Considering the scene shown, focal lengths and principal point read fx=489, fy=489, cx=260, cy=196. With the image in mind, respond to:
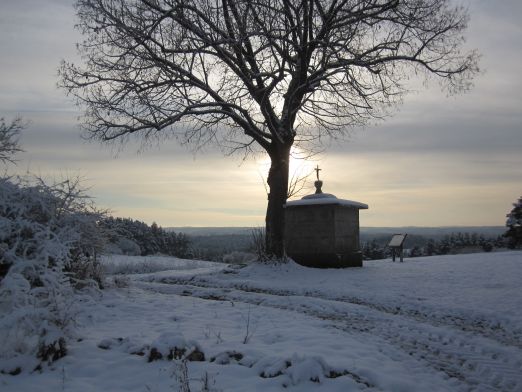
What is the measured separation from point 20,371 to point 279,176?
42.1 feet

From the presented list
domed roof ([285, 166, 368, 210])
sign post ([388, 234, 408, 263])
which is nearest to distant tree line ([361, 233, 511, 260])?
sign post ([388, 234, 408, 263])

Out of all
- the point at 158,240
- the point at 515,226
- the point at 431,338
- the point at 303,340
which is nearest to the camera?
the point at 303,340

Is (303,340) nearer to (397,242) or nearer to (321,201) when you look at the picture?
(321,201)

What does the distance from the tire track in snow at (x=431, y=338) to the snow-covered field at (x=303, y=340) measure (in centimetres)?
2

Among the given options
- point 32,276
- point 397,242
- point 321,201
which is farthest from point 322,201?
point 32,276

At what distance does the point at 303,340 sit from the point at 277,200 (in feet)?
35.5

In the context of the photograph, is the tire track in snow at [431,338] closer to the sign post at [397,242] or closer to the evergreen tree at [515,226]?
the sign post at [397,242]

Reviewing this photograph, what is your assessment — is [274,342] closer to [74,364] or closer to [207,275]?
[74,364]

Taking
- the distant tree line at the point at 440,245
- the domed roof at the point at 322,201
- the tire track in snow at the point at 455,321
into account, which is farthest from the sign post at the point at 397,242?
the distant tree line at the point at 440,245

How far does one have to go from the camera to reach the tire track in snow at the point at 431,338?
19.1 ft

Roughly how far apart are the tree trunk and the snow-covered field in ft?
12.4

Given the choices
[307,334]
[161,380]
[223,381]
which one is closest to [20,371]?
[161,380]

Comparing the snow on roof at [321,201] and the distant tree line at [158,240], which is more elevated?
the snow on roof at [321,201]

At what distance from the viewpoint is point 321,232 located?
57.1ft
